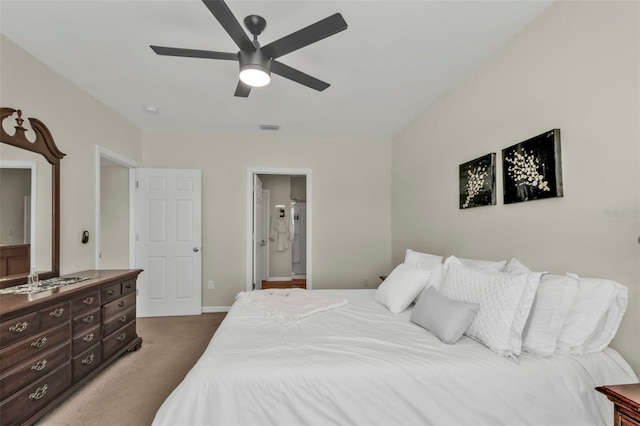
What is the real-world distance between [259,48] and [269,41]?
1.47ft

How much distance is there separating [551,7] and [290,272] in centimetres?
613

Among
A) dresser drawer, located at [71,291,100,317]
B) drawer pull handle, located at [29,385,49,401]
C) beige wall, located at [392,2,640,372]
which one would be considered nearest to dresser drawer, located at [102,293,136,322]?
dresser drawer, located at [71,291,100,317]

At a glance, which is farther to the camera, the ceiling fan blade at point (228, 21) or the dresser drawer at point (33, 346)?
the dresser drawer at point (33, 346)

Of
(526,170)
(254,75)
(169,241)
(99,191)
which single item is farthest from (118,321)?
(526,170)

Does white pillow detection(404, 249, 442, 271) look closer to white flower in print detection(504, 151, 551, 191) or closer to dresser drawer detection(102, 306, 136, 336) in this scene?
white flower in print detection(504, 151, 551, 191)

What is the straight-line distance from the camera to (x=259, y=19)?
184 centimetres

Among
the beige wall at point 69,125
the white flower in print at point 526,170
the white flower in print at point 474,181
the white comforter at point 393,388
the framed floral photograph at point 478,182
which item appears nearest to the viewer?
the white comforter at point 393,388

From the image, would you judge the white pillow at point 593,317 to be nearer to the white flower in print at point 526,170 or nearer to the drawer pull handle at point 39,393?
the white flower in print at point 526,170

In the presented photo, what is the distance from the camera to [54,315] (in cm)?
196

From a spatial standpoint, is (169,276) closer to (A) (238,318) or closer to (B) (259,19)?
(A) (238,318)

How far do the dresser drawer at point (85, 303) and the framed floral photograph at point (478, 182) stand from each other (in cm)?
324

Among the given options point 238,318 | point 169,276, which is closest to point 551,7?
point 238,318

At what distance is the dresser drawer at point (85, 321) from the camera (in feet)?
7.16

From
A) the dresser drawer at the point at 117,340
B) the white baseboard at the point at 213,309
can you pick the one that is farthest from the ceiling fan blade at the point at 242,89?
the white baseboard at the point at 213,309
